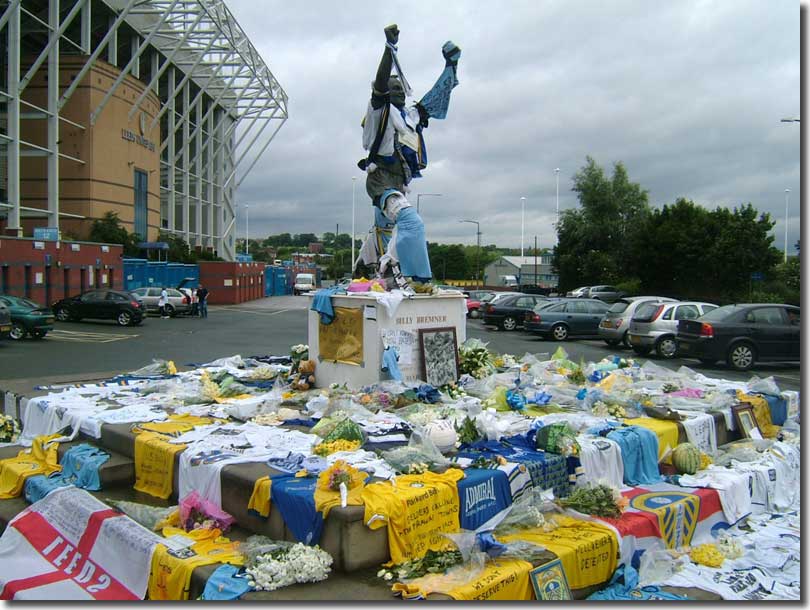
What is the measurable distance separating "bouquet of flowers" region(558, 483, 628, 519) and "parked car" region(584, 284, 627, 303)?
32535 millimetres

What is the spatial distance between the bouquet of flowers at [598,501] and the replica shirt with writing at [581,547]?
196mm

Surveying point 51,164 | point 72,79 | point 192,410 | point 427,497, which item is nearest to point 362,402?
point 192,410

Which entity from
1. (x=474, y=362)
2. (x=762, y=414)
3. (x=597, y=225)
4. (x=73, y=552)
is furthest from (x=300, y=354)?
(x=597, y=225)

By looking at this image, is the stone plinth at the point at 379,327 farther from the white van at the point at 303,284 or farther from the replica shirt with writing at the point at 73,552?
the white van at the point at 303,284

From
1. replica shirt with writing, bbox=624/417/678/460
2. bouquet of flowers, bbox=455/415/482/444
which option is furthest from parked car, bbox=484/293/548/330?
bouquet of flowers, bbox=455/415/482/444

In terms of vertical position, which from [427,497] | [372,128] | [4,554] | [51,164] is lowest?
[4,554]

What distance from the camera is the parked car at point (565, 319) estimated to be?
22.3 metres

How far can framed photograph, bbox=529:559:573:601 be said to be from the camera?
409 cm

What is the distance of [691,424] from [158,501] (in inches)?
198

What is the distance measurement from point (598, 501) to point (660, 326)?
13804 mm

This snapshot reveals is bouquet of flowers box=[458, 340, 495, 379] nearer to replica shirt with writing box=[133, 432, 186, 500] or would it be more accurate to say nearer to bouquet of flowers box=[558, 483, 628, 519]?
bouquet of flowers box=[558, 483, 628, 519]

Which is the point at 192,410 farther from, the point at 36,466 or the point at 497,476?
the point at 497,476

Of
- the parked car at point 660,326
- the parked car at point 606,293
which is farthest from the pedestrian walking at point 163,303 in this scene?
the parked car at point 606,293

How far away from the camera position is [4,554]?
492 centimetres
